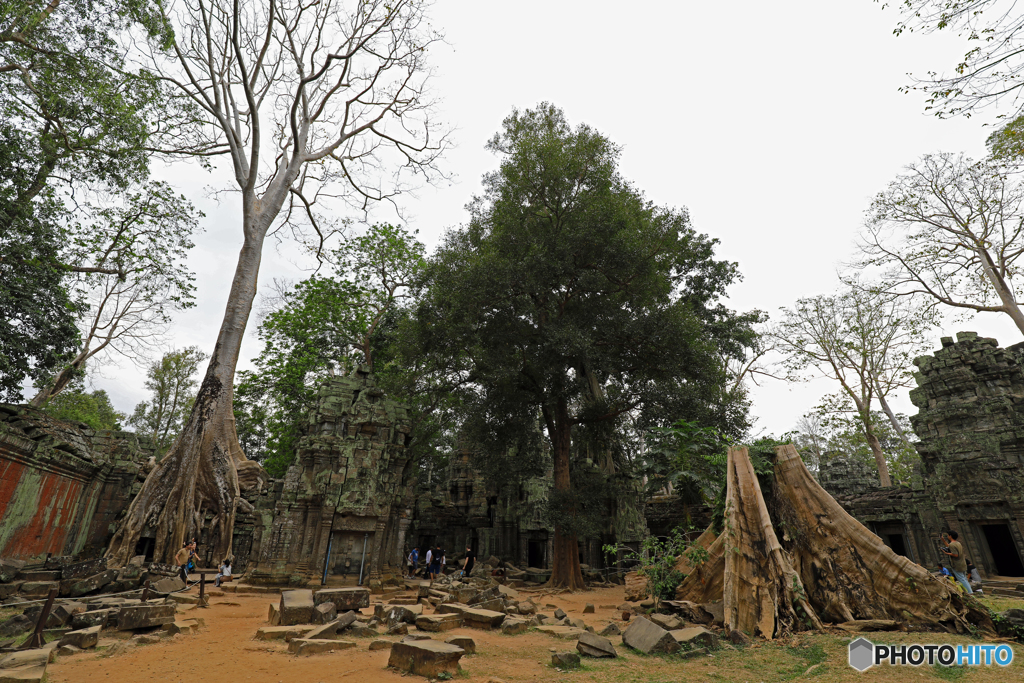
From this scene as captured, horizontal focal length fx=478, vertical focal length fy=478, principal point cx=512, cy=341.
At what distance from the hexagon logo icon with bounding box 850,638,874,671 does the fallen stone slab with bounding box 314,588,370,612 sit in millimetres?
7340

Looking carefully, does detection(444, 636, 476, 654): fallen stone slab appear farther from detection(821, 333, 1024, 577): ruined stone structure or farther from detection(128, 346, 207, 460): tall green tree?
detection(128, 346, 207, 460): tall green tree

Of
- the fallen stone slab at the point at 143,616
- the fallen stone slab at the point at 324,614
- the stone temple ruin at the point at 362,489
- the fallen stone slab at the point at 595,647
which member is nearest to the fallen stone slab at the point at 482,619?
the fallen stone slab at the point at 595,647

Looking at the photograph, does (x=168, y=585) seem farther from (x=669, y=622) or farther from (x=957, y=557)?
(x=957, y=557)

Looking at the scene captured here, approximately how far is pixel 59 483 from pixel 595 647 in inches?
653

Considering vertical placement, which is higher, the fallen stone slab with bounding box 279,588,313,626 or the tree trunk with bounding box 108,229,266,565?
the tree trunk with bounding box 108,229,266,565

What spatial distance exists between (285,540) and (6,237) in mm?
10005

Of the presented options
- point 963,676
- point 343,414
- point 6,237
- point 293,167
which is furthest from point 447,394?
point 963,676

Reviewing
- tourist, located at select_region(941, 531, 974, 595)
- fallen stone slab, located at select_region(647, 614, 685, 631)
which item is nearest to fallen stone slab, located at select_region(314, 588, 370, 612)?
fallen stone slab, located at select_region(647, 614, 685, 631)

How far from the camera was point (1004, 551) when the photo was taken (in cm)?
1526

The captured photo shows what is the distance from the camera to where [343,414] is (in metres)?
15.8

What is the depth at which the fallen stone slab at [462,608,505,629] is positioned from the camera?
7727 millimetres

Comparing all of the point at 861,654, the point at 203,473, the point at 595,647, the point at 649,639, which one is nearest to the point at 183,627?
the point at 595,647

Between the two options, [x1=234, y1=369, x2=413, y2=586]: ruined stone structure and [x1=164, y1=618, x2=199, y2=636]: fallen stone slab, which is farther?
[x1=234, y1=369, x2=413, y2=586]: ruined stone structure

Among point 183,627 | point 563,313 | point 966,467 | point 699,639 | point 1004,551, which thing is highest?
point 563,313
